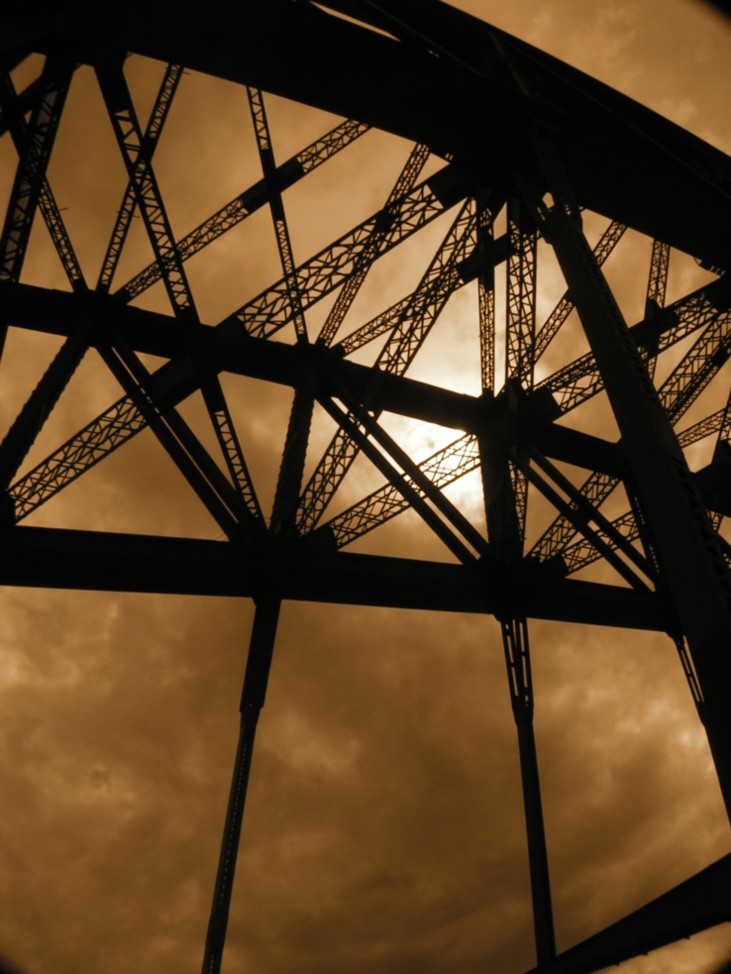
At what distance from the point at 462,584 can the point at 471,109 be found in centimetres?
670

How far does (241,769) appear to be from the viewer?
9234 mm

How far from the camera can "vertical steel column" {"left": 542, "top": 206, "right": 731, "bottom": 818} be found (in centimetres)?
580

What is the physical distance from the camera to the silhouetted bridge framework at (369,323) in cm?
1004

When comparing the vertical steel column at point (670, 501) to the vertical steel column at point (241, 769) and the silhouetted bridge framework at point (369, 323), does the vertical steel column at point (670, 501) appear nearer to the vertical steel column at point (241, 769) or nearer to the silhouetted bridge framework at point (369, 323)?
the silhouetted bridge framework at point (369, 323)

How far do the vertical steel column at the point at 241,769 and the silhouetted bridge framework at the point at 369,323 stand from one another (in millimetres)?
29

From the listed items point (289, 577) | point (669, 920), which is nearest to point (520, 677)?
point (289, 577)

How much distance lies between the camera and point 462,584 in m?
11.9

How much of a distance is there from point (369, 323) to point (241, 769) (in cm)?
688

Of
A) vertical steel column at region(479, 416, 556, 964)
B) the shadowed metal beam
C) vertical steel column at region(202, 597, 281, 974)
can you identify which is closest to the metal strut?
vertical steel column at region(479, 416, 556, 964)

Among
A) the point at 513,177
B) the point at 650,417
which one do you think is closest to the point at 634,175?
the point at 513,177

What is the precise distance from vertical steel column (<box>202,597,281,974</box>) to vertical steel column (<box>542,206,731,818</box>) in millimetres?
5095

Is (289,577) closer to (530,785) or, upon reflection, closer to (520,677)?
(520,677)

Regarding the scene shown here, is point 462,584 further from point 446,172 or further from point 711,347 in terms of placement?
point 711,347

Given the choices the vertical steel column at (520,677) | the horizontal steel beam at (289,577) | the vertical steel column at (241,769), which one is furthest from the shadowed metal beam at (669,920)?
the horizontal steel beam at (289,577)
